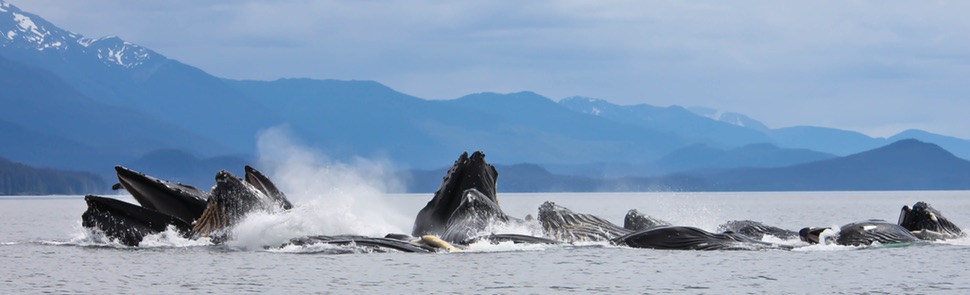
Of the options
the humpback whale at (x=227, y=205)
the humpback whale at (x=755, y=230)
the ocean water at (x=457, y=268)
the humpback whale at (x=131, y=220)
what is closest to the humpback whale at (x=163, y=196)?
the humpback whale at (x=131, y=220)

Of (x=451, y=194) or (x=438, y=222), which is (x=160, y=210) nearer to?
(x=438, y=222)

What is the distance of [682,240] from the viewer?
30.3m

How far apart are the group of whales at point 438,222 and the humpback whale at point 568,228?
2 centimetres

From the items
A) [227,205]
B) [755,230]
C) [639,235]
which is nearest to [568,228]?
[639,235]

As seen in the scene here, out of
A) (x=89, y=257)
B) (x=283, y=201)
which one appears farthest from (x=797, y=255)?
(x=89, y=257)

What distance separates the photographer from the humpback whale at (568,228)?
3198 cm

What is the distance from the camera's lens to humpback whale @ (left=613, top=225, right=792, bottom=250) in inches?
1188

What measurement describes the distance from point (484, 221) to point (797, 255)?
7.05m

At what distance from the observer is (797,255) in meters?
29.2

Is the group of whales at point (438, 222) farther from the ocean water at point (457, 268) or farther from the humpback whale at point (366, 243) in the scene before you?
the ocean water at point (457, 268)

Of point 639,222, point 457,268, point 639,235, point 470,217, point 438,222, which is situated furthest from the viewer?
point 639,222

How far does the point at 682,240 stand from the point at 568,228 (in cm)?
314

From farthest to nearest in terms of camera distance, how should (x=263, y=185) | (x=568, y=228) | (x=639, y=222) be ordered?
(x=639, y=222) → (x=568, y=228) → (x=263, y=185)

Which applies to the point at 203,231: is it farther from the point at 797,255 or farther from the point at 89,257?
the point at 797,255
